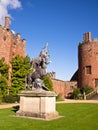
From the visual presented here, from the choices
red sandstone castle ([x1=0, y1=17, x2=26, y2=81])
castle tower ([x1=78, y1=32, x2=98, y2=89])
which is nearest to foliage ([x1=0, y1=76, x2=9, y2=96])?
red sandstone castle ([x1=0, y1=17, x2=26, y2=81])

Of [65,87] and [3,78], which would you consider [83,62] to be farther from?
[3,78]

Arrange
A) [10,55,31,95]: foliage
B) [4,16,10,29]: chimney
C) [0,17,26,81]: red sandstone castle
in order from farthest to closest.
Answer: [4,16,10,29]: chimney
[0,17,26,81]: red sandstone castle
[10,55,31,95]: foliage

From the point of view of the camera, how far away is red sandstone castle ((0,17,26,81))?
31359 mm

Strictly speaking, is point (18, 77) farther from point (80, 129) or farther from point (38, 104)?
point (80, 129)

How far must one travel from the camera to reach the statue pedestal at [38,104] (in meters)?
11.4

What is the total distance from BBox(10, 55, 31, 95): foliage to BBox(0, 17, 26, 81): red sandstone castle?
831mm

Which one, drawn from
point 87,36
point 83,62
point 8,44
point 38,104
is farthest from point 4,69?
point 87,36

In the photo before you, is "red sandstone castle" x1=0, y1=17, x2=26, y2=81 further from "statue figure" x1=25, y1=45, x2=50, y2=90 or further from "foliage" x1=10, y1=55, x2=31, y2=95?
"statue figure" x1=25, y1=45, x2=50, y2=90

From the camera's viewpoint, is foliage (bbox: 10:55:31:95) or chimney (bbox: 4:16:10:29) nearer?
foliage (bbox: 10:55:31:95)

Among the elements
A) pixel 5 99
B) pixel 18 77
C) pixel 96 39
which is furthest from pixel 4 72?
pixel 96 39

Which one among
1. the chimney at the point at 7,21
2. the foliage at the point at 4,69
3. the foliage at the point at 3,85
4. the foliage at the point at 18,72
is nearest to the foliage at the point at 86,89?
the foliage at the point at 18,72

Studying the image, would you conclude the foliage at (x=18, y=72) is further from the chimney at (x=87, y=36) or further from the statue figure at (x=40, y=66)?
the statue figure at (x=40, y=66)

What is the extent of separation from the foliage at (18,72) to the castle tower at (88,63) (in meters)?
14.6

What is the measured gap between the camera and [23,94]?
40.8ft
